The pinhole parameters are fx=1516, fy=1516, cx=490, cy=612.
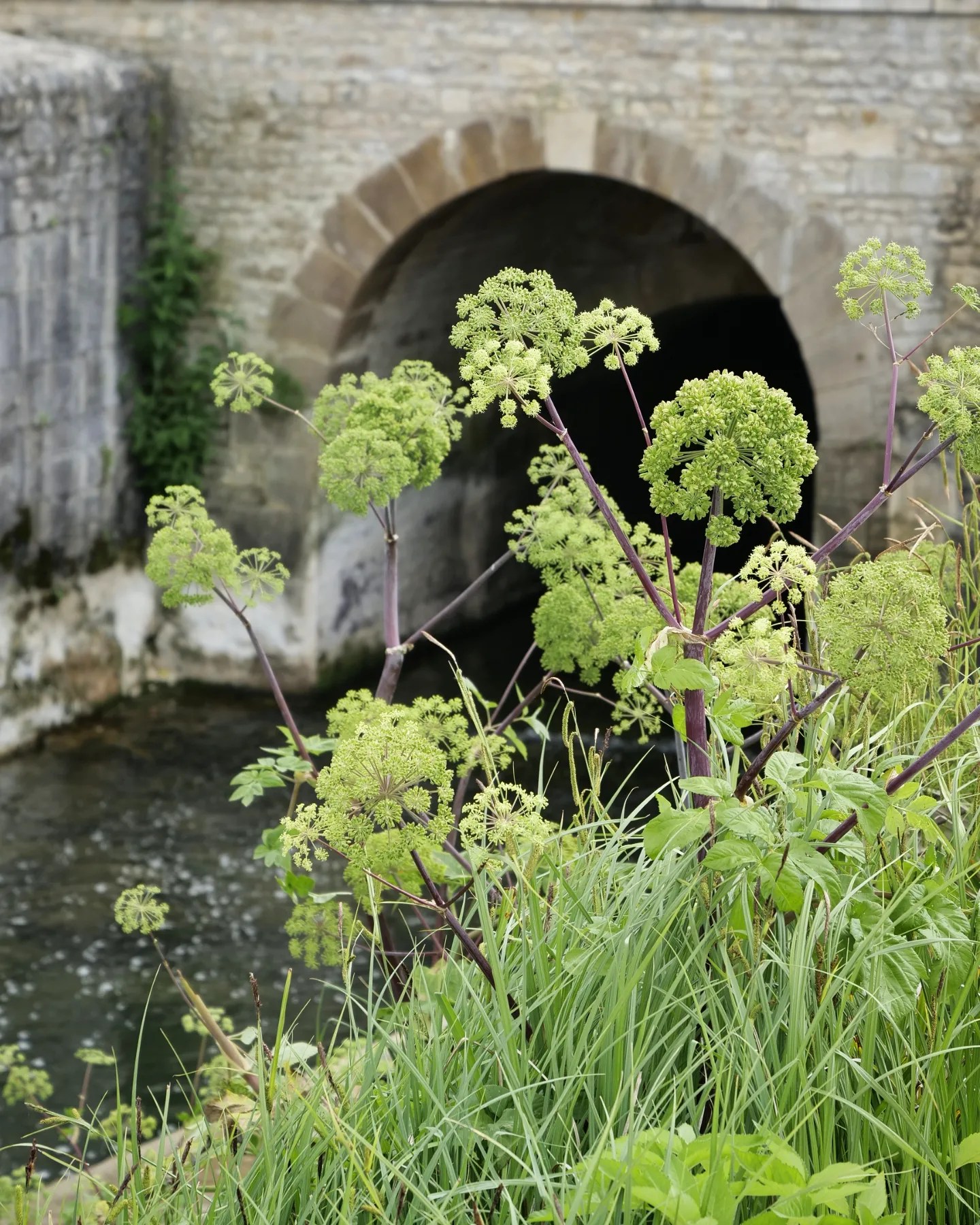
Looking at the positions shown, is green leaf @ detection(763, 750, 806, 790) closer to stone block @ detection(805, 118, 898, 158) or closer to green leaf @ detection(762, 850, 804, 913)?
green leaf @ detection(762, 850, 804, 913)

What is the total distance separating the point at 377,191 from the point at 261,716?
2.69 metres

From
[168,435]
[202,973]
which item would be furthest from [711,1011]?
[168,435]

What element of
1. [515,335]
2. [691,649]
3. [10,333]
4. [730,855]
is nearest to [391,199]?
[10,333]

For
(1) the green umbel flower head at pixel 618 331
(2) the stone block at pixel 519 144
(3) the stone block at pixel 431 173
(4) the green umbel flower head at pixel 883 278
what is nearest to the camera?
(1) the green umbel flower head at pixel 618 331

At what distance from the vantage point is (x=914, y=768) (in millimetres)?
1936

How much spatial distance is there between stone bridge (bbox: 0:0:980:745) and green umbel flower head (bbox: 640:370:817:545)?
5.24m

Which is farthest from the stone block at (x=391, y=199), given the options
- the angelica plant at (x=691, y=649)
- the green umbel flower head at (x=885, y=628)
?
the green umbel flower head at (x=885, y=628)

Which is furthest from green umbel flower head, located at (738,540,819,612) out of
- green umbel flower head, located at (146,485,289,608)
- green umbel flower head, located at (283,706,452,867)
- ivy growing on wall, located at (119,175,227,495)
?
ivy growing on wall, located at (119,175,227,495)

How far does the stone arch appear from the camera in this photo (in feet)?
22.9

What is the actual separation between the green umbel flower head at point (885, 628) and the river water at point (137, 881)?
321 cm

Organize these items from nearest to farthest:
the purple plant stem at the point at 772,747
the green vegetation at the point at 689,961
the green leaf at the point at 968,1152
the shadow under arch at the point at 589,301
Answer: the green leaf at the point at 968,1152, the green vegetation at the point at 689,961, the purple plant stem at the point at 772,747, the shadow under arch at the point at 589,301

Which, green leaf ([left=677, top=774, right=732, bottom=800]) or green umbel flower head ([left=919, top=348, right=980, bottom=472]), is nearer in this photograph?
green leaf ([left=677, top=774, right=732, bottom=800])

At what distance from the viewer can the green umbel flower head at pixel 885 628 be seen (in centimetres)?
188

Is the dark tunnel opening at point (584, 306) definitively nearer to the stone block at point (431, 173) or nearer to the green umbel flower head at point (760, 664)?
the stone block at point (431, 173)
